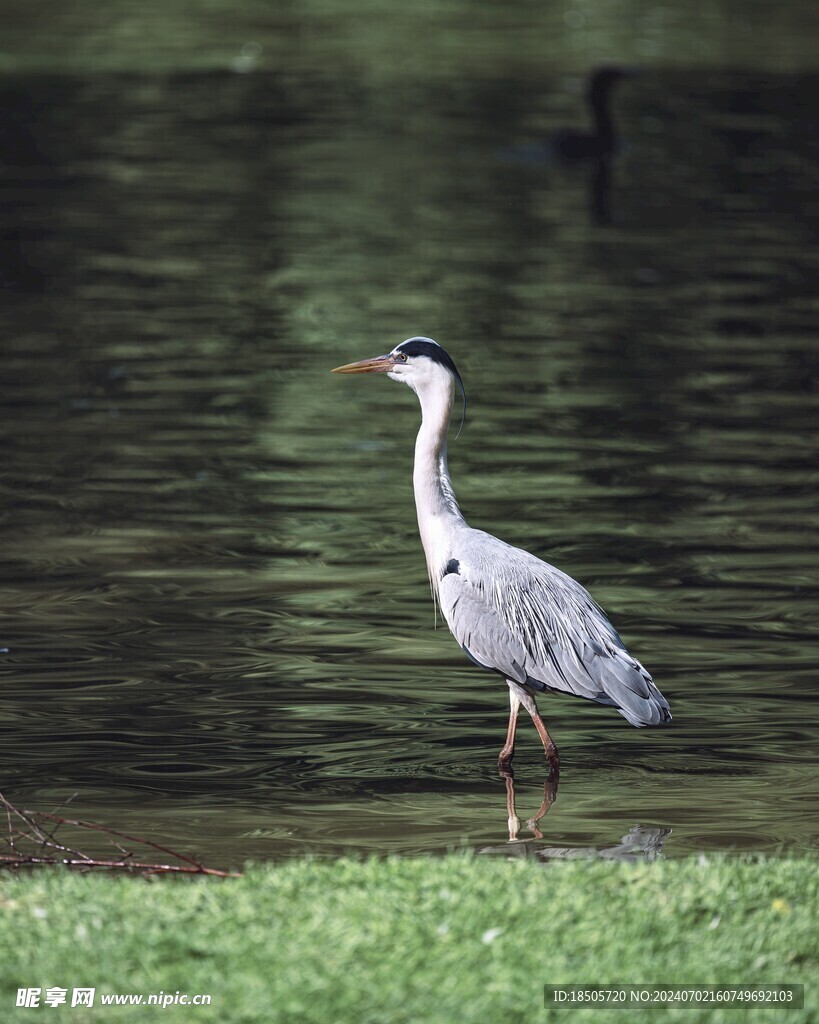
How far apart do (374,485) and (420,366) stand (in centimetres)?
475

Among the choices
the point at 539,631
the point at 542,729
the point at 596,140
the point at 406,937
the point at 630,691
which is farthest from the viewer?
the point at 596,140

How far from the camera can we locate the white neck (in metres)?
9.25

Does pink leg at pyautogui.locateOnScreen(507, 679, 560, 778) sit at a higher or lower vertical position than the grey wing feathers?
lower

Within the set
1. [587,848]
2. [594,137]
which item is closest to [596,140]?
[594,137]

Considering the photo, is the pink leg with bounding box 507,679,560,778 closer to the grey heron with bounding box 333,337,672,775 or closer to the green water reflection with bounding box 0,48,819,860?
the grey heron with bounding box 333,337,672,775

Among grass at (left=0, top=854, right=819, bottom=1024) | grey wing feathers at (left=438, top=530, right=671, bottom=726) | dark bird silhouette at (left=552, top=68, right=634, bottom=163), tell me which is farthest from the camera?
dark bird silhouette at (left=552, top=68, right=634, bottom=163)

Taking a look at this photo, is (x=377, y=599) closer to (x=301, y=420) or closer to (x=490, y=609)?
(x=490, y=609)

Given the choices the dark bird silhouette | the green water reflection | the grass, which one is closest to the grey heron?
the green water reflection

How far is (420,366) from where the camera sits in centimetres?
934

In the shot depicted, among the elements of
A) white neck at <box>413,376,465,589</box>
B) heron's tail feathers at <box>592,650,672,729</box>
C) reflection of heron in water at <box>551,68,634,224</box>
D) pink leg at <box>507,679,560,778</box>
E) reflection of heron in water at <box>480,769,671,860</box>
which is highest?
white neck at <box>413,376,465,589</box>

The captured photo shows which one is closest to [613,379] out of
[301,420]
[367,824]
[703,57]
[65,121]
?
[301,420]

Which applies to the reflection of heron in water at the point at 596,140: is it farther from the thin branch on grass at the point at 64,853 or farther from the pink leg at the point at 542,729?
the thin branch on grass at the point at 64,853

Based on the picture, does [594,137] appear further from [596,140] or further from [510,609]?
[510,609]

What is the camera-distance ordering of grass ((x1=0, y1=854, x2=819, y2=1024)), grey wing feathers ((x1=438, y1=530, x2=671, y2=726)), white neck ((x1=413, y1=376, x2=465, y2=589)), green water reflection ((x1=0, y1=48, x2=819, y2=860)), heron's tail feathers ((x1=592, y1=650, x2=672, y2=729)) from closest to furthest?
1. grass ((x1=0, y1=854, x2=819, y2=1024))
2. heron's tail feathers ((x1=592, y1=650, x2=672, y2=729))
3. grey wing feathers ((x1=438, y1=530, x2=671, y2=726))
4. green water reflection ((x1=0, y1=48, x2=819, y2=860))
5. white neck ((x1=413, y1=376, x2=465, y2=589))
